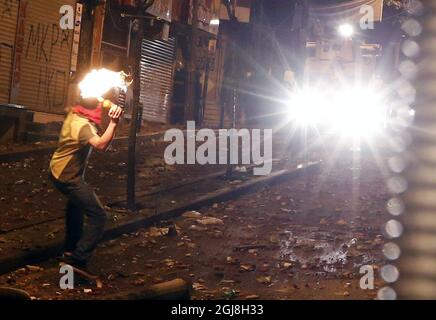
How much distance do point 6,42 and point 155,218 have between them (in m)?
8.13

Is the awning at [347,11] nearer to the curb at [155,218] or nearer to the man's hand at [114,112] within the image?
the curb at [155,218]

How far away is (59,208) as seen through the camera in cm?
912

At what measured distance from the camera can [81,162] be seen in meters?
6.09

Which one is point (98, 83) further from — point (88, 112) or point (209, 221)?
point (209, 221)

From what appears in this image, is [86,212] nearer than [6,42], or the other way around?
[86,212]

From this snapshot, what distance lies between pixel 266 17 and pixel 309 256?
74.6 ft

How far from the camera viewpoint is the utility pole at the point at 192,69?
71.8 ft

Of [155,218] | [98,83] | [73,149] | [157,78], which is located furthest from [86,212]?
[157,78]

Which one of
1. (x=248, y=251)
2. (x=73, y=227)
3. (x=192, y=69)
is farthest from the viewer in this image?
(x=192, y=69)

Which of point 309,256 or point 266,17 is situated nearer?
point 309,256

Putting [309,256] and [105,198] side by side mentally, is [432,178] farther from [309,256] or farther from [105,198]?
[105,198]

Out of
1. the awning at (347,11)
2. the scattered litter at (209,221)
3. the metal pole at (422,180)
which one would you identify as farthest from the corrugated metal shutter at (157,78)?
the metal pole at (422,180)

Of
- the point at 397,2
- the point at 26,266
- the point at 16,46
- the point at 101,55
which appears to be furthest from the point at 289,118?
the point at 26,266

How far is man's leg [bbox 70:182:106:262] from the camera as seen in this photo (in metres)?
6.02
